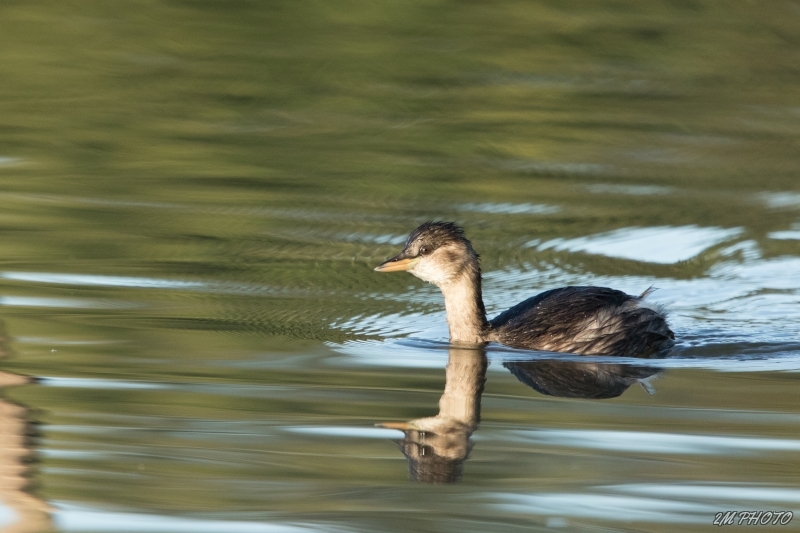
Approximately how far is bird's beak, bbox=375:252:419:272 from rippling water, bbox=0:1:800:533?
1.35 ft

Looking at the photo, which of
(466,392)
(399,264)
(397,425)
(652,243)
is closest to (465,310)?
(399,264)

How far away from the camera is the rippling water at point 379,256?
5.98 metres

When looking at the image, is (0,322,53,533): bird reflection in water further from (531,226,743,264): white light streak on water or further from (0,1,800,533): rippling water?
(531,226,743,264): white light streak on water

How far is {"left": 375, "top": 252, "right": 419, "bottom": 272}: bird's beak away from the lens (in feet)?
29.8

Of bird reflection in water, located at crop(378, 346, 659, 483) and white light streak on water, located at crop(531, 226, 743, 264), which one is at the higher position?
white light streak on water, located at crop(531, 226, 743, 264)

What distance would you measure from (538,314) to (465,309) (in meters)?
0.47

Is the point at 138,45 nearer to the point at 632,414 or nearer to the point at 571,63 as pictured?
the point at 571,63

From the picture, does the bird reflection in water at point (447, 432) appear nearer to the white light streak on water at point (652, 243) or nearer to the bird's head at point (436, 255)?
the bird's head at point (436, 255)

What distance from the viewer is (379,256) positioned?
35.1 feet

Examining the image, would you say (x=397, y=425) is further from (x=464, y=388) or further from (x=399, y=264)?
(x=399, y=264)

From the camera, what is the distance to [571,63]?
1762 centimetres

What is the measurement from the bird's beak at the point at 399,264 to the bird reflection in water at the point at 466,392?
58cm

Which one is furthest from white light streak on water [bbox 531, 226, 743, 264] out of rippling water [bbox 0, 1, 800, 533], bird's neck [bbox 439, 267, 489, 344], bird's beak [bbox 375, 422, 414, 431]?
bird's beak [bbox 375, 422, 414, 431]

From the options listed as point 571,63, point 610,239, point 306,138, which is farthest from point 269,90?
point 610,239
